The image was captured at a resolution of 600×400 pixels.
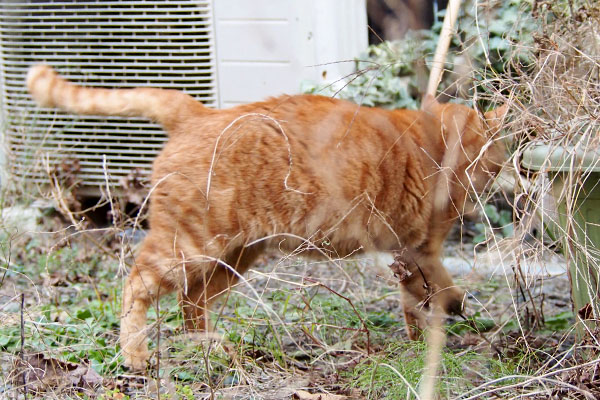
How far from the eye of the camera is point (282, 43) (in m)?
4.57

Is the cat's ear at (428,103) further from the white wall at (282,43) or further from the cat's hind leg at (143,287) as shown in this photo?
the white wall at (282,43)

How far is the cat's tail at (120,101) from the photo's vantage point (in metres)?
3.04

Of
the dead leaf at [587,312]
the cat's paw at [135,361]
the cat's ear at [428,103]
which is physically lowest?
the cat's paw at [135,361]

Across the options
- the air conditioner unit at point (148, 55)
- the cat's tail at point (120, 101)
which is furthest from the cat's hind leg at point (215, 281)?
the air conditioner unit at point (148, 55)

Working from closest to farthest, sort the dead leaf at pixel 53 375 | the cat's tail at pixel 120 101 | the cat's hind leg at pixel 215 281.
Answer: the dead leaf at pixel 53 375 < the cat's tail at pixel 120 101 < the cat's hind leg at pixel 215 281

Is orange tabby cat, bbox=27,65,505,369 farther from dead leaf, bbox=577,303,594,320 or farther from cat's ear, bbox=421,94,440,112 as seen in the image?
dead leaf, bbox=577,303,594,320

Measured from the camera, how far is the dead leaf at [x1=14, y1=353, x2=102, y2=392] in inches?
98.2

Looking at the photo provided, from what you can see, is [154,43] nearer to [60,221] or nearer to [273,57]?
[273,57]

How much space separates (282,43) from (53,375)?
2.60m

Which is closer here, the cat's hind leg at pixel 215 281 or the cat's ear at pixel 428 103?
the cat's ear at pixel 428 103

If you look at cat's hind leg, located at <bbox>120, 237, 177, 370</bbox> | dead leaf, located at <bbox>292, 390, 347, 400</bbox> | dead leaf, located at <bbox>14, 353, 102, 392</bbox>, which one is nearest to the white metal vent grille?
cat's hind leg, located at <bbox>120, 237, 177, 370</bbox>

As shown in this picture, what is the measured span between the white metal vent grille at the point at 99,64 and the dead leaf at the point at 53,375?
1837 mm

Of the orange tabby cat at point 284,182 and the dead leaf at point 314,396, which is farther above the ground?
the orange tabby cat at point 284,182

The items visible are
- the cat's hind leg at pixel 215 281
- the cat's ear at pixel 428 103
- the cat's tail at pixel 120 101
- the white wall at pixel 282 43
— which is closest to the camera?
the cat's ear at pixel 428 103
